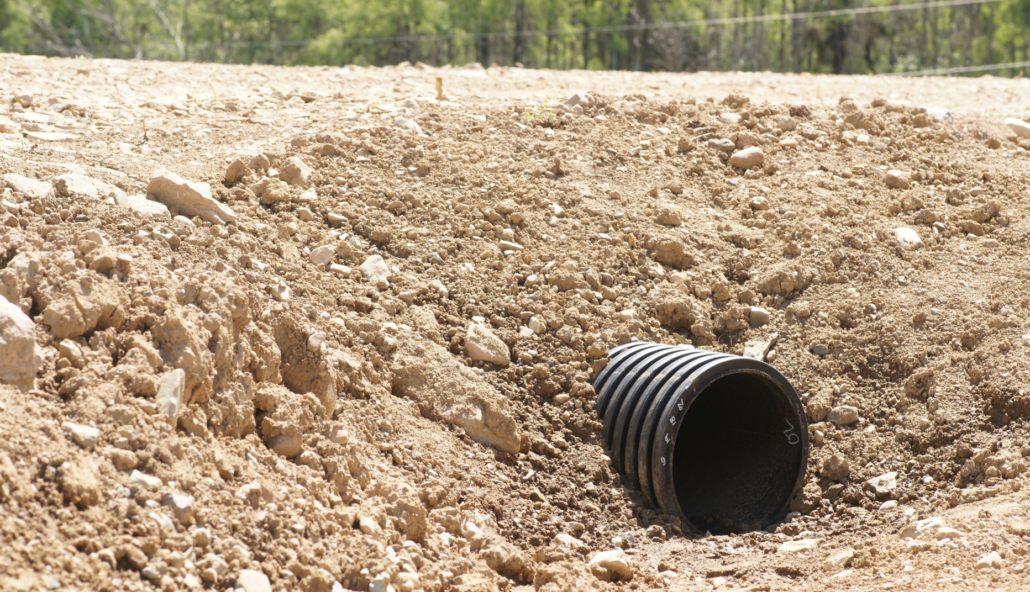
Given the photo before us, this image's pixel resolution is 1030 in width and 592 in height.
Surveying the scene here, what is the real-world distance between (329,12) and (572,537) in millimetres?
31087

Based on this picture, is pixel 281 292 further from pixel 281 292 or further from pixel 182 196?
pixel 182 196

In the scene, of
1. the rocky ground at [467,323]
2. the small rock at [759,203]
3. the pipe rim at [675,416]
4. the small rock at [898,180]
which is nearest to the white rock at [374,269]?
the rocky ground at [467,323]

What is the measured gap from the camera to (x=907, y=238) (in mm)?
5754

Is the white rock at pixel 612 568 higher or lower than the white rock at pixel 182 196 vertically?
lower

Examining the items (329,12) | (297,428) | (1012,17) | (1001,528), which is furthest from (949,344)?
(1012,17)

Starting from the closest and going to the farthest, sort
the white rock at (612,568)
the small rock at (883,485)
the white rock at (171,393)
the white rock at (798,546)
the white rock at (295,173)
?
the white rock at (171,393), the white rock at (612,568), the white rock at (798,546), the small rock at (883,485), the white rock at (295,173)

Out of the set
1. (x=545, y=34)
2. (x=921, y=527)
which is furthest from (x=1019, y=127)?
(x=545, y=34)

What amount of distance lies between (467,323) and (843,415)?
225 cm

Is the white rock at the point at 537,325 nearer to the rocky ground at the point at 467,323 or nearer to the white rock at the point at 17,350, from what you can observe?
the rocky ground at the point at 467,323

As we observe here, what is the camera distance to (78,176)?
4148mm

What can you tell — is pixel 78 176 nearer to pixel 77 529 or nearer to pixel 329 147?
pixel 329 147

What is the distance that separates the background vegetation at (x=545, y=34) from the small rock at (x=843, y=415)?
26390 mm

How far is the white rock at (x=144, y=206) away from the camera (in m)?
4.11

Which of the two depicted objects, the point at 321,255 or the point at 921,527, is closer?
the point at 921,527
